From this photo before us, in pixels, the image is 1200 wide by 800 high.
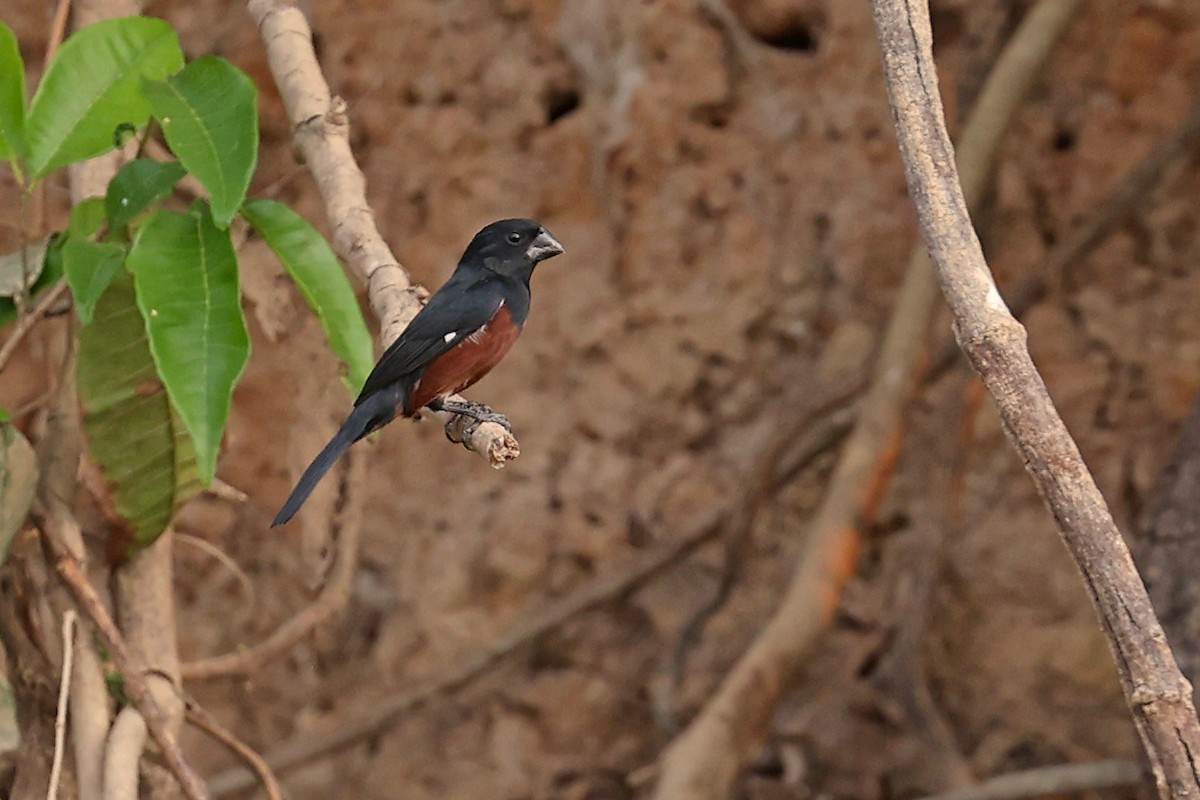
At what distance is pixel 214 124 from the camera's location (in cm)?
179

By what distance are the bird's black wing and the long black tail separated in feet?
0.08

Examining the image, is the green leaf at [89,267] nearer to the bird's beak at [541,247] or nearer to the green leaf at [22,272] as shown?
the green leaf at [22,272]

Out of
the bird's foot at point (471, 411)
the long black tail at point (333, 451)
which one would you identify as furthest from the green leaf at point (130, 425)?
Result: the bird's foot at point (471, 411)

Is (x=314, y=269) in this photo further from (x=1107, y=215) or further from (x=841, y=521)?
(x=1107, y=215)

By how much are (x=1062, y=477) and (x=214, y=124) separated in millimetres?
1052

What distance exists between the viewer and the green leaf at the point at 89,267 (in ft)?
5.79

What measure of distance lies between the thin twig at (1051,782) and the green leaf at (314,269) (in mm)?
1984

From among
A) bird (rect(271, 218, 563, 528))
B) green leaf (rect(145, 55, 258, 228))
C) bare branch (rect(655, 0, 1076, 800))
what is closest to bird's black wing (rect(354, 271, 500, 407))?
bird (rect(271, 218, 563, 528))

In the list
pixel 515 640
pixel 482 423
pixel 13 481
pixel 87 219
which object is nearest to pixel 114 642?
pixel 13 481

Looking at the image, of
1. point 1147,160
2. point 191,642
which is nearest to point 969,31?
point 1147,160

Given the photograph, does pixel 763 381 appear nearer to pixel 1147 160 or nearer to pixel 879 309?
pixel 879 309

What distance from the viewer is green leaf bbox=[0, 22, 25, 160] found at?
6.15 feet

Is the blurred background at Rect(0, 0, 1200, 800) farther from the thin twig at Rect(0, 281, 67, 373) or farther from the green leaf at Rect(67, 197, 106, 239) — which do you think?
the green leaf at Rect(67, 197, 106, 239)

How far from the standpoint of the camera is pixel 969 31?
3.77 metres
